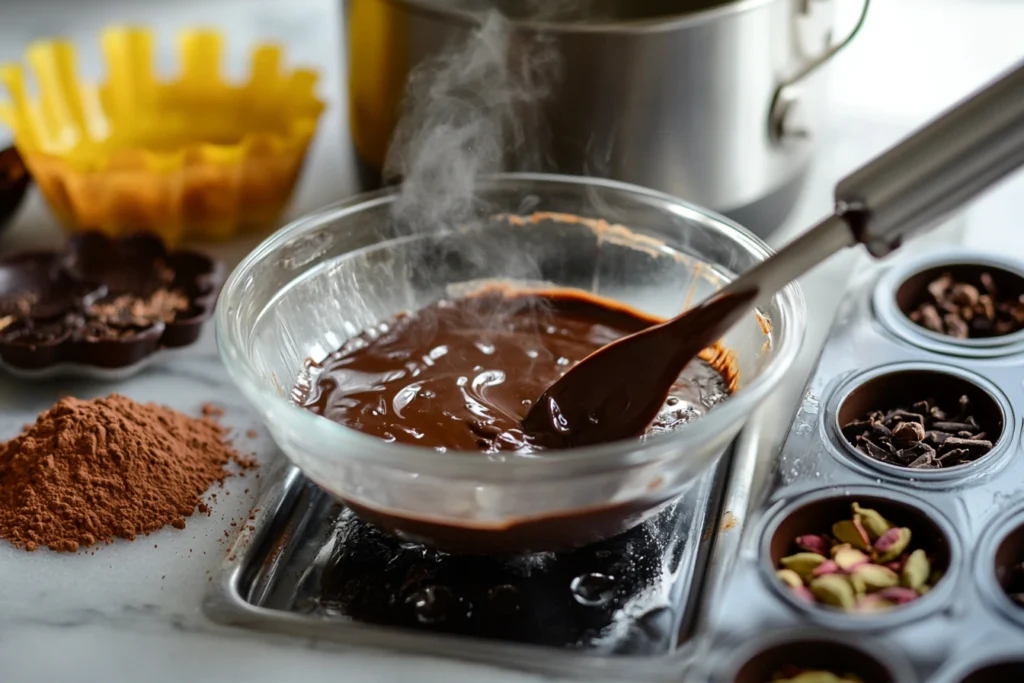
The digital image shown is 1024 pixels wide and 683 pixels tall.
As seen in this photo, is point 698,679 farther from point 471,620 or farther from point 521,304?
point 521,304

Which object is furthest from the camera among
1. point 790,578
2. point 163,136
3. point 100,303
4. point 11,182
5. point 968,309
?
point 163,136

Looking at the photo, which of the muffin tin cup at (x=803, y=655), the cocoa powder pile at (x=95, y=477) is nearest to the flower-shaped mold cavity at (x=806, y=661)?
the muffin tin cup at (x=803, y=655)

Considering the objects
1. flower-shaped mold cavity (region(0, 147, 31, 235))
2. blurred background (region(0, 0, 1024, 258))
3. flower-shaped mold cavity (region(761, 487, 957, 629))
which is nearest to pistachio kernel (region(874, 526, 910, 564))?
flower-shaped mold cavity (region(761, 487, 957, 629))

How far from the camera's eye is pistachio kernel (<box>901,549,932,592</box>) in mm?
958

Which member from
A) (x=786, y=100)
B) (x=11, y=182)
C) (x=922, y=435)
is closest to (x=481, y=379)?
(x=922, y=435)

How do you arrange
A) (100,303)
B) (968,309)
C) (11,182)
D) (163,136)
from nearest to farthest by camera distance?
1. (968,309)
2. (100,303)
3. (11,182)
4. (163,136)

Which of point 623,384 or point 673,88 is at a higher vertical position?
point 673,88

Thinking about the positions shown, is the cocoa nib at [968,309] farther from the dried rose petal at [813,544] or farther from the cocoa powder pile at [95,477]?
the cocoa powder pile at [95,477]

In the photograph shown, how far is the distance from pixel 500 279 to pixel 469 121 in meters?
0.19

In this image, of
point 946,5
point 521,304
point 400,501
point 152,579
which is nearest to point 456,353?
point 521,304

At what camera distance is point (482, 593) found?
1.01m

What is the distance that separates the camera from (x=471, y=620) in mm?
989

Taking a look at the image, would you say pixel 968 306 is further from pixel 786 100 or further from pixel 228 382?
pixel 228 382

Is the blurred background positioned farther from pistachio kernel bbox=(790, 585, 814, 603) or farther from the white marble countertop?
pistachio kernel bbox=(790, 585, 814, 603)
